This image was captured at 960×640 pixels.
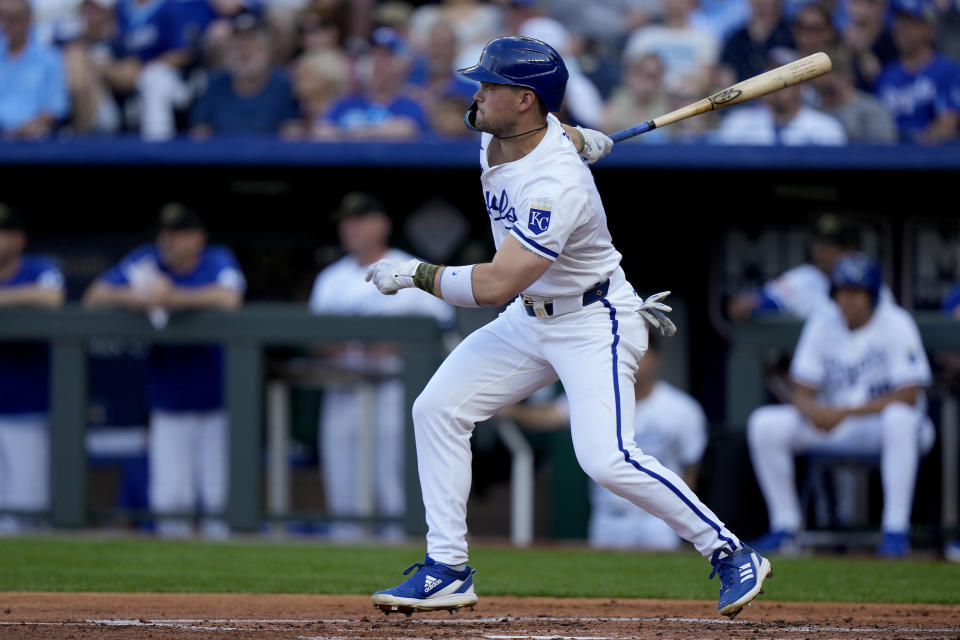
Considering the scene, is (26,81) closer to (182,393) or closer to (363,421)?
(182,393)

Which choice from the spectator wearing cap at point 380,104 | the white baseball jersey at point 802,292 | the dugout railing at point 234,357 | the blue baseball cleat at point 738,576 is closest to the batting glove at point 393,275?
the blue baseball cleat at point 738,576

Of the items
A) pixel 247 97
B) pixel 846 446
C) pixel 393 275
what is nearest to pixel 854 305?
pixel 846 446

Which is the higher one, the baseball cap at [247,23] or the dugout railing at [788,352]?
the baseball cap at [247,23]

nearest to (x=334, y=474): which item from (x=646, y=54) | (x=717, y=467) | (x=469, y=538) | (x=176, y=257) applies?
(x=469, y=538)

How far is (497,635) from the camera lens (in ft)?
12.0

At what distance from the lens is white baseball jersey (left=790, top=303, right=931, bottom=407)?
20.8 ft

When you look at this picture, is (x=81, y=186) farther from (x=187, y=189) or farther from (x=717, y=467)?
(x=717, y=467)

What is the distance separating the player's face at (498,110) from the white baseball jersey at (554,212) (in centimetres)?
10

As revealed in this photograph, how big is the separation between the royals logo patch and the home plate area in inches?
42.7

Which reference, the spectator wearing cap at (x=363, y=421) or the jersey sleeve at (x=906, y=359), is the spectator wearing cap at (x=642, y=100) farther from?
the jersey sleeve at (x=906, y=359)

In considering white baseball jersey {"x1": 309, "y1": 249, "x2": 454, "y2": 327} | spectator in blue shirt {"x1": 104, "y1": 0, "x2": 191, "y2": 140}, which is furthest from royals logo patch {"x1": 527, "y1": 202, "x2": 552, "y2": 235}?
spectator in blue shirt {"x1": 104, "y1": 0, "x2": 191, "y2": 140}

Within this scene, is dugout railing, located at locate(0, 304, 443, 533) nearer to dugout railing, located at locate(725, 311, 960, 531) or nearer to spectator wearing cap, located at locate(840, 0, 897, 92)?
dugout railing, located at locate(725, 311, 960, 531)

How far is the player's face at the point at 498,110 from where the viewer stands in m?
3.86

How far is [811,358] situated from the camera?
645cm
